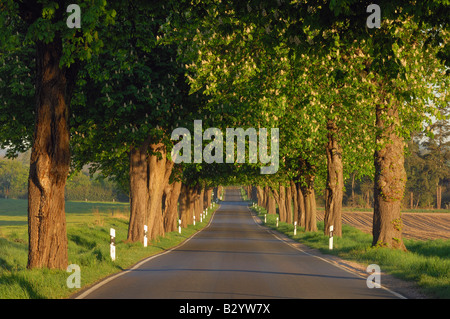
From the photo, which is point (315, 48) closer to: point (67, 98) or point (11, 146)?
point (67, 98)

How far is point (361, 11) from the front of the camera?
476 inches

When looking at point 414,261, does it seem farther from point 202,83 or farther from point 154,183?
point 154,183

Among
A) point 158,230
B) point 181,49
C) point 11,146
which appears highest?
point 181,49

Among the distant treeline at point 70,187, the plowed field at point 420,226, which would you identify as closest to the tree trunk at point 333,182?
the plowed field at point 420,226

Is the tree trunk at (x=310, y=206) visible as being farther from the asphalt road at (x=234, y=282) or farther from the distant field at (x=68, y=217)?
the asphalt road at (x=234, y=282)

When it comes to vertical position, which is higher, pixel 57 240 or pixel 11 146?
pixel 11 146

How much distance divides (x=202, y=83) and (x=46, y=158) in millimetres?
9919

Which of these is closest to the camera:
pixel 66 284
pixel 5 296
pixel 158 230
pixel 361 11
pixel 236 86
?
pixel 5 296

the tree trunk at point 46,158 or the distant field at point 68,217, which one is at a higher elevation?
the tree trunk at point 46,158

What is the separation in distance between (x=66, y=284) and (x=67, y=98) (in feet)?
15.7

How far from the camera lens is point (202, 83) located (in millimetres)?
23578

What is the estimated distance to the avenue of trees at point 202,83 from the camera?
496 inches

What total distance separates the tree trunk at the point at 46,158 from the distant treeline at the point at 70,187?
15899 cm
